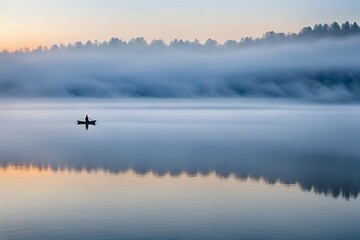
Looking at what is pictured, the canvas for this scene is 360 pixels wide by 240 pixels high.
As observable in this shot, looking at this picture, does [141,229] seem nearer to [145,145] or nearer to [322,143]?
[145,145]

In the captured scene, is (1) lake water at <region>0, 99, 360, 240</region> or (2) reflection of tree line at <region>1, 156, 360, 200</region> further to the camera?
(2) reflection of tree line at <region>1, 156, 360, 200</region>

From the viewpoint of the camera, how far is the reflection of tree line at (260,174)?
32481 mm

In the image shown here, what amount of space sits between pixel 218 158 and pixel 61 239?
94.8ft

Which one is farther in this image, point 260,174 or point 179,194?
point 260,174

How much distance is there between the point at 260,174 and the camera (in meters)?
38.1

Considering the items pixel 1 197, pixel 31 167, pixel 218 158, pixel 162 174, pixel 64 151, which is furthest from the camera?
pixel 64 151

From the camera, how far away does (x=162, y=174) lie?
38.0 m

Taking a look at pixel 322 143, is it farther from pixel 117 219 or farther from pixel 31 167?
pixel 117 219

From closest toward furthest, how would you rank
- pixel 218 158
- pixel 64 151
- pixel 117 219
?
pixel 117 219, pixel 218 158, pixel 64 151

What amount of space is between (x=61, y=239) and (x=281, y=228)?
8648 mm

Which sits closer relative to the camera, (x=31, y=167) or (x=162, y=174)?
(x=162, y=174)

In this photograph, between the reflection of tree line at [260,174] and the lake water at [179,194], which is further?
the reflection of tree line at [260,174]

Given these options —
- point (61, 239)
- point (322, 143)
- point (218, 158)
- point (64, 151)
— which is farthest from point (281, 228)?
point (322, 143)

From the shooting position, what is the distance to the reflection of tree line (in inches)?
1279
